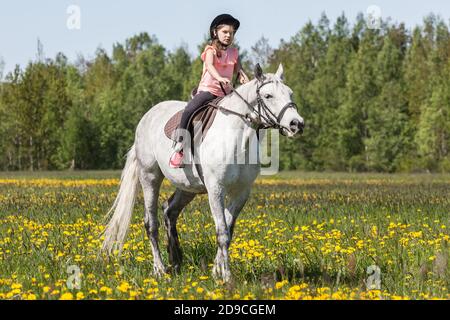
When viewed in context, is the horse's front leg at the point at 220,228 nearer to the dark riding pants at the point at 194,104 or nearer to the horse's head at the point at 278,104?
the horse's head at the point at 278,104

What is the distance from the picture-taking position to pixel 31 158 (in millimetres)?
65562

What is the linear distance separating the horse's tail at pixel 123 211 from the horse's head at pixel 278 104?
3.14 m

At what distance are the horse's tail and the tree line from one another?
4926 centimetres

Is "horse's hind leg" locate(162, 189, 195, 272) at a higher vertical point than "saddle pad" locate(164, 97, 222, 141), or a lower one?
lower

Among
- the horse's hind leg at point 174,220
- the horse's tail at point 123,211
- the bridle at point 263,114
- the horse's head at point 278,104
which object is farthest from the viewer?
the horse's tail at point 123,211

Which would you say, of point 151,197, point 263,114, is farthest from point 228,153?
point 151,197

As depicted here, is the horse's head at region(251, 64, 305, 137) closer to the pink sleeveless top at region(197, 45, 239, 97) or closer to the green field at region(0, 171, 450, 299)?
the pink sleeveless top at region(197, 45, 239, 97)

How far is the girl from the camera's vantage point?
8.05m

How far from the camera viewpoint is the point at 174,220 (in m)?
9.44

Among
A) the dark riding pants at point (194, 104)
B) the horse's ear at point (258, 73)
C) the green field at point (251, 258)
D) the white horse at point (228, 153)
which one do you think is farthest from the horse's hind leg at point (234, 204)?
the horse's ear at point (258, 73)

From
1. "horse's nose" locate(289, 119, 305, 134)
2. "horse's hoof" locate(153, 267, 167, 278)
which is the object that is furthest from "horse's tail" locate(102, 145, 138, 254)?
"horse's nose" locate(289, 119, 305, 134)

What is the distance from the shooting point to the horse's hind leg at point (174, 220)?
9.22m

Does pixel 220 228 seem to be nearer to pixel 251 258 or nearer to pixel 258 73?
pixel 251 258
